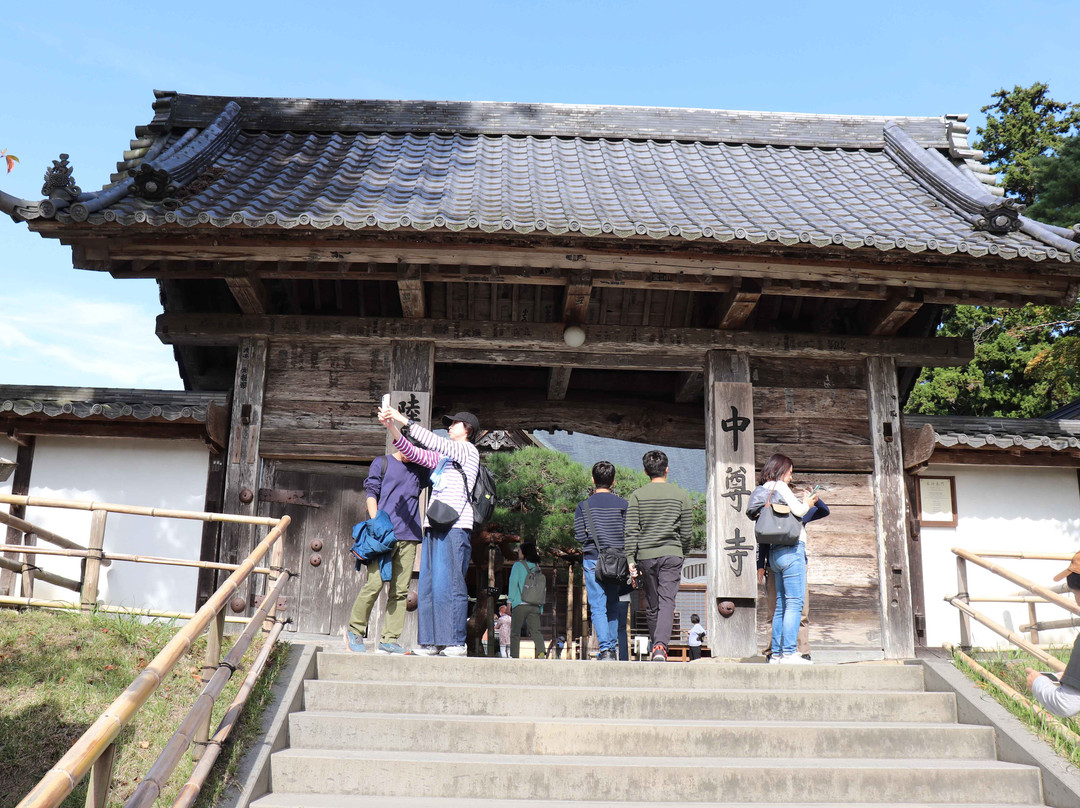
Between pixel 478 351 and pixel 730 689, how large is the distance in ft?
13.3

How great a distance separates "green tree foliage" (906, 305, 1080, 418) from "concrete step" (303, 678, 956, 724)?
39.2 feet

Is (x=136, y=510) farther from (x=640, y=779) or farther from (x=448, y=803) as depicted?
(x=640, y=779)

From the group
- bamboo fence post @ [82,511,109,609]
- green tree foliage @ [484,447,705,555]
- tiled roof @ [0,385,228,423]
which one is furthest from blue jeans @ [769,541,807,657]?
green tree foliage @ [484,447,705,555]

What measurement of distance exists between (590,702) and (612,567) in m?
1.80

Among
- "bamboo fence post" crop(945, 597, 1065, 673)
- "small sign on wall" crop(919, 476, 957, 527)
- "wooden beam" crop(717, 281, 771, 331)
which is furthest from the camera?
"small sign on wall" crop(919, 476, 957, 527)

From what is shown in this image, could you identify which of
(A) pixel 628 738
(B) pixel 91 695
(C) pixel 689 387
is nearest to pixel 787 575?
(A) pixel 628 738

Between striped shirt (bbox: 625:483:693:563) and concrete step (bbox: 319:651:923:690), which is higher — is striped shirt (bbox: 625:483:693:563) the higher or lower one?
the higher one

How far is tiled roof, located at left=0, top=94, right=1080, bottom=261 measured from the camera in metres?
7.38

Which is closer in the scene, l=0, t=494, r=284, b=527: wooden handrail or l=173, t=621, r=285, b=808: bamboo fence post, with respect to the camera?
l=173, t=621, r=285, b=808: bamboo fence post

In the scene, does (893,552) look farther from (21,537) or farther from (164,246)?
(21,537)

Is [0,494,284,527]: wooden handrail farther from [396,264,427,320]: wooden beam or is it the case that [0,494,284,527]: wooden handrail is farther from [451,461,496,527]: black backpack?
[396,264,427,320]: wooden beam

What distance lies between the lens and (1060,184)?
17.6m

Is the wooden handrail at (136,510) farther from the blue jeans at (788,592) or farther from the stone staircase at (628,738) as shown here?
the blue jeans at (788,592)

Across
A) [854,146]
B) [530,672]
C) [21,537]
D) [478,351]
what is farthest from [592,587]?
[854,146]
